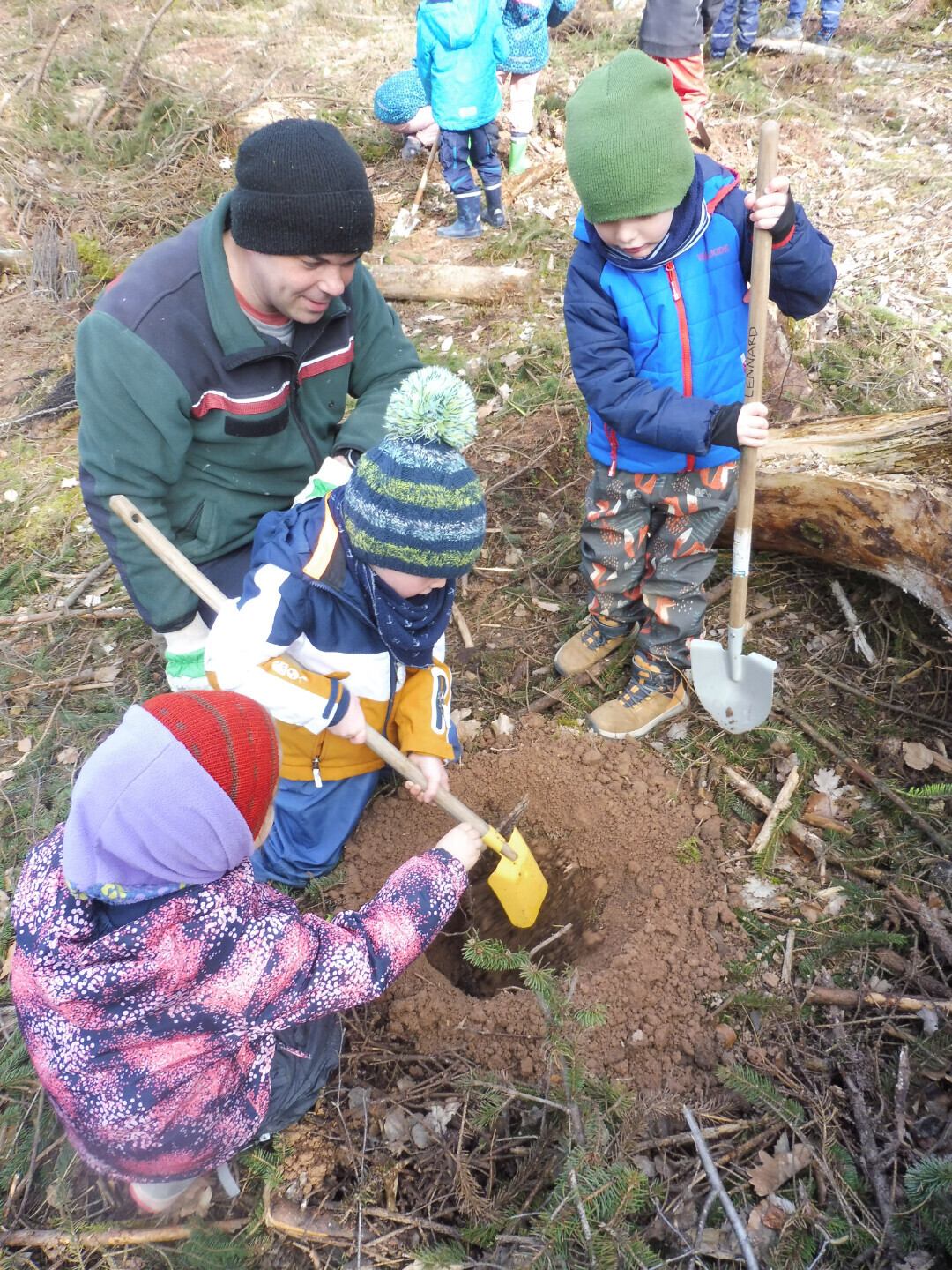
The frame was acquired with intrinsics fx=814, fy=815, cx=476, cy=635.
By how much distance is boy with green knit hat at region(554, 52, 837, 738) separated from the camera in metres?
2.27

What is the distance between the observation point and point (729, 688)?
3.00 m

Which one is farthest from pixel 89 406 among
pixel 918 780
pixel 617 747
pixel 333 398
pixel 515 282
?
pixel 515 282

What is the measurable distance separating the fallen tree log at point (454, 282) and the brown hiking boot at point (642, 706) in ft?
11.4

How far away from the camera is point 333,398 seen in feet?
10.0

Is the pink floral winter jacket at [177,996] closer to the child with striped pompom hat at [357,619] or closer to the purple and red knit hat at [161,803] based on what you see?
the purple and red knit hat at [161,803]

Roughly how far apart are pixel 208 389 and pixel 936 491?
8.24 ft

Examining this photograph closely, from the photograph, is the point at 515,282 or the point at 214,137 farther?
the point at 214,137

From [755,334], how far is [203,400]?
Result: 172 centimetres

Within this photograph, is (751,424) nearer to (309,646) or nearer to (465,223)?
(309,646)

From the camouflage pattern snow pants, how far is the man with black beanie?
919 mm

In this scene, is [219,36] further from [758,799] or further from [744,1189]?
[744,1189]

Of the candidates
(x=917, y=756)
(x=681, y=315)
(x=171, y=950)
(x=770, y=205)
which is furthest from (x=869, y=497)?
(x=171, y=950)

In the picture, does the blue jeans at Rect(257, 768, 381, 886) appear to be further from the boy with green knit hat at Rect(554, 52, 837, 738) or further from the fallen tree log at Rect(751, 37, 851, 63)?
the fallen tree log at Rect(751, 37, 851, 63)

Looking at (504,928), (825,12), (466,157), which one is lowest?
(504,928)
